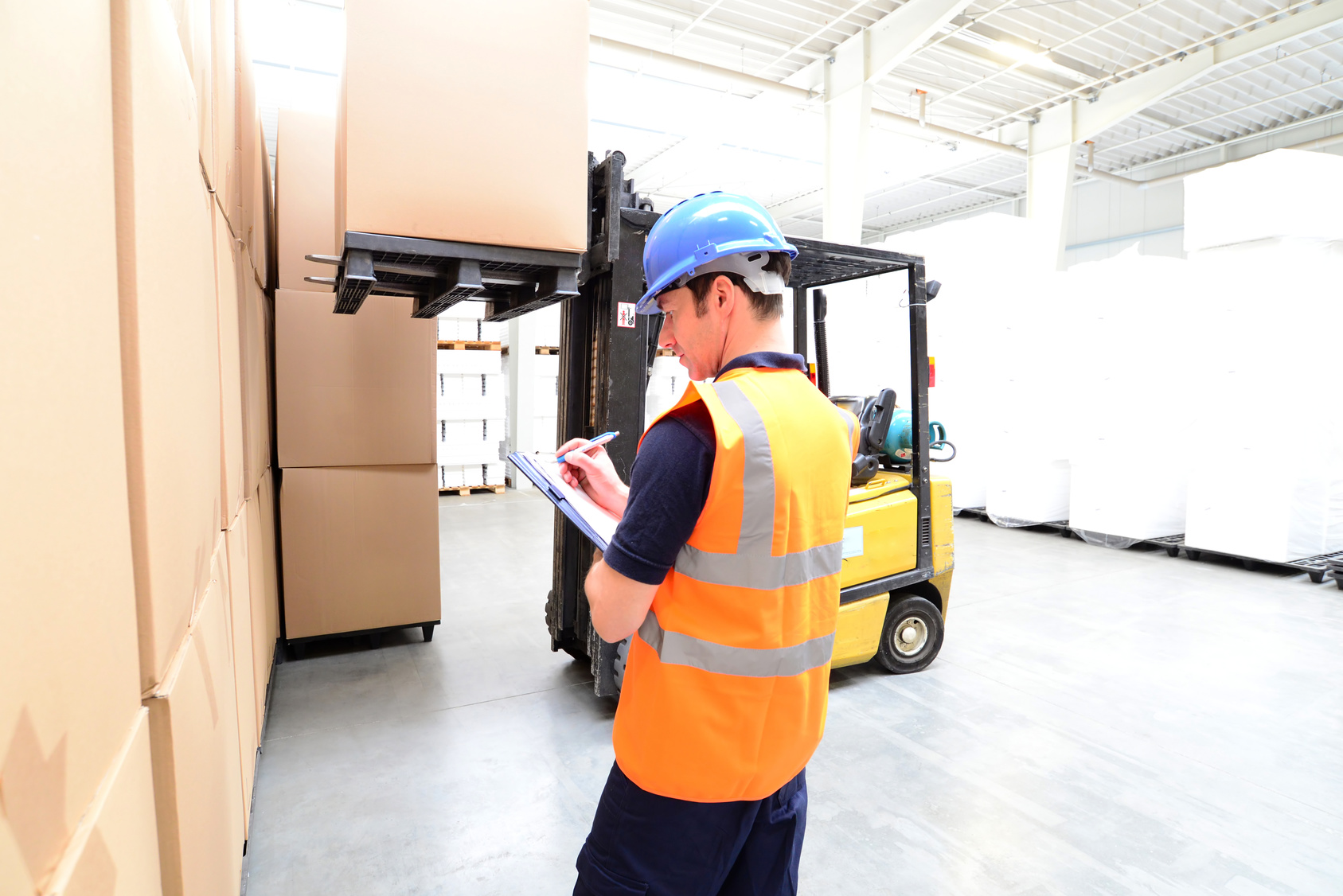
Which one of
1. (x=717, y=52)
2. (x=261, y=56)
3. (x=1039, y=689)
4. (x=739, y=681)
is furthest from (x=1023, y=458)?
(x=261, y=56)

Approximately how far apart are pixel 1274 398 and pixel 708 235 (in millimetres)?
6932

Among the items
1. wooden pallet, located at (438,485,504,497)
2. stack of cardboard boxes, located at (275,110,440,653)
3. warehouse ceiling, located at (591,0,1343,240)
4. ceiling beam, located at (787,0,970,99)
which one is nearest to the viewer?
stack of cardboard boxes, located at (275,110,440,653)

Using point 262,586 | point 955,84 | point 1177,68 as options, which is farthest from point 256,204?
point 1177,68

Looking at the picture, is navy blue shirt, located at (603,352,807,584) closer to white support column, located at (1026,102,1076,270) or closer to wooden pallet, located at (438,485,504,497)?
wooden pallet, located at (438,485,504,497)

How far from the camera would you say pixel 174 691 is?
93 cm

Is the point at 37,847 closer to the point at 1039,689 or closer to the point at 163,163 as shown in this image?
the point at 163,163

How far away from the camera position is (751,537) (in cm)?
119

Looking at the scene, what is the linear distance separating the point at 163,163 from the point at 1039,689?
4305 millimetres

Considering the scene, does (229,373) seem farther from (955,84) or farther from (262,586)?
(955,84)

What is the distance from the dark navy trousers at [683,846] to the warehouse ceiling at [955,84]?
29.1 ft

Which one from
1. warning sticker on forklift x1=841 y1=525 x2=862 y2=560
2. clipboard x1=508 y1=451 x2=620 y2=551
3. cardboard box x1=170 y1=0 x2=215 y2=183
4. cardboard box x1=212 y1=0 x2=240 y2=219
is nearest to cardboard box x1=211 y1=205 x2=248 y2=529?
cardboard box x1=212 y1=0 x2=240 y2=219

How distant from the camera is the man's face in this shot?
4.43 ft

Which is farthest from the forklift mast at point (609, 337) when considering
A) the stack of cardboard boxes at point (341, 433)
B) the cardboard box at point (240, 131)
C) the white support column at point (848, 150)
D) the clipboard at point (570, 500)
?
the white support column at point (848, 150)

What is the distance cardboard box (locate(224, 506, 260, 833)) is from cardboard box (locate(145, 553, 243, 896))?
0.42ft
